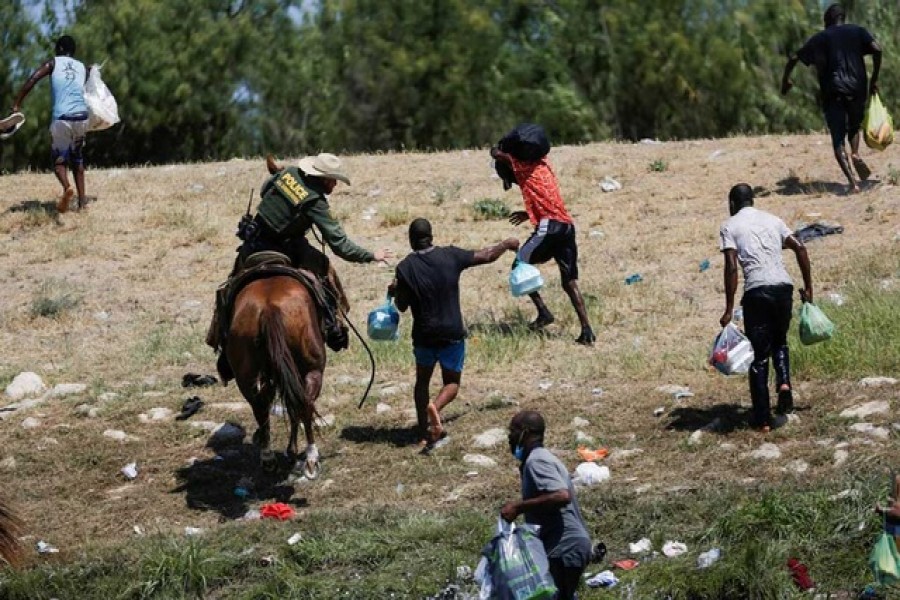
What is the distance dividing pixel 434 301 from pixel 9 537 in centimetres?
303

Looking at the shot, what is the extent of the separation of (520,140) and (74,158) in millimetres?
6338

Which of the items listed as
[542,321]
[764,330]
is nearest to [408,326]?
[542,321]

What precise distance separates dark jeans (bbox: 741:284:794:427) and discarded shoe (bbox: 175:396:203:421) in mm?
3990

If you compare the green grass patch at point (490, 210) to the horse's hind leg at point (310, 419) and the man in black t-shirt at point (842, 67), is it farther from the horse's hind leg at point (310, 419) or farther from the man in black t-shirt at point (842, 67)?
the horse's hind leg at point (310, 419)

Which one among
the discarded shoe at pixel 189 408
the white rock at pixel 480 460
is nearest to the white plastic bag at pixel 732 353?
the white rock at pixel 480 460

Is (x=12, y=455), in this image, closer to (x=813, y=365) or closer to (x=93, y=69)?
(x=813, y=365)

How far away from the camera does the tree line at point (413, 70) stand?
29.2 meters

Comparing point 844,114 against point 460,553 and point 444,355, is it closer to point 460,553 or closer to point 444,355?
point 444,355

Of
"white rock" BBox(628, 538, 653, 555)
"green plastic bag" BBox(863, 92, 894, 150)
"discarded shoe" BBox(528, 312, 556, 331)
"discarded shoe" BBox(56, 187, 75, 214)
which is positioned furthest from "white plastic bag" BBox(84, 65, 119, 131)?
"white rock" BBox(628, 538, 653, 555)

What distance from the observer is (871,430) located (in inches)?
394

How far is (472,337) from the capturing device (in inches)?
523

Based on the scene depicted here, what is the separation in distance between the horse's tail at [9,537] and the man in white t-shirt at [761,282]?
4342mm

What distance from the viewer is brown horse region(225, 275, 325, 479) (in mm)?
9789

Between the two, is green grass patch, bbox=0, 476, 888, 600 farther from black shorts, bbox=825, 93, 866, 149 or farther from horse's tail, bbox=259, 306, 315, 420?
black shorts, bbox=825, 93, 866, 149
